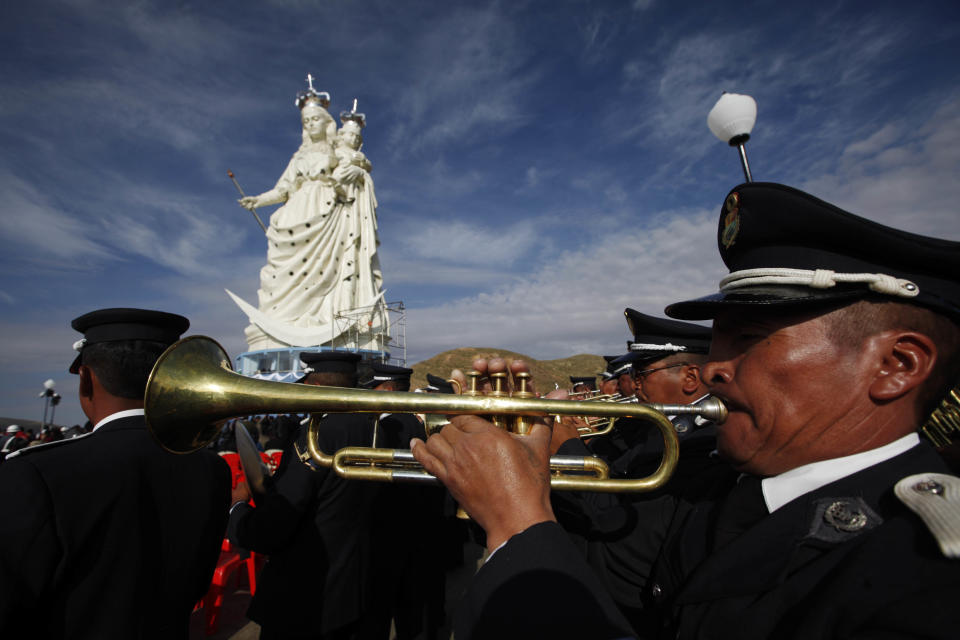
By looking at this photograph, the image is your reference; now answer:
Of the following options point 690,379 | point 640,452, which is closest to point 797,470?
point 640,452

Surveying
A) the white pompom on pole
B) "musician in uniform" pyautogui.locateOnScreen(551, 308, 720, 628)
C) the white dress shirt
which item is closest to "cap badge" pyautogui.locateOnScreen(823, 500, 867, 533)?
the white dress shirt

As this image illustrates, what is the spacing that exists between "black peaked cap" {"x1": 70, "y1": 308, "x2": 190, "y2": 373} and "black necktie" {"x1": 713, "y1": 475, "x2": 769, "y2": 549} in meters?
2.62

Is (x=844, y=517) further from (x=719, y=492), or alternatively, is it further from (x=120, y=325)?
(x=120, y=325)

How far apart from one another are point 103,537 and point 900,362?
9.14ft

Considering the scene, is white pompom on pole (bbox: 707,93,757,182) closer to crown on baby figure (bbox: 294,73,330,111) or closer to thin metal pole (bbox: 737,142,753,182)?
thin metal pole (bbox: 737,142,753,182)

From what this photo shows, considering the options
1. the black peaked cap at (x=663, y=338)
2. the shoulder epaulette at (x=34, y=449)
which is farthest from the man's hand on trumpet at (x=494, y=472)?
the black peaked cap at (x=663, y=338)

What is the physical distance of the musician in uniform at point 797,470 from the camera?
0.87 m

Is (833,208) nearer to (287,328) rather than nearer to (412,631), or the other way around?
(412,631)

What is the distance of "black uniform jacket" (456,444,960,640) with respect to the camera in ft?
2.60

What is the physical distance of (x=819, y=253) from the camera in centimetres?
141

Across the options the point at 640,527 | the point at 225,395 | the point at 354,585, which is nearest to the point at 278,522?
the point at 354,585

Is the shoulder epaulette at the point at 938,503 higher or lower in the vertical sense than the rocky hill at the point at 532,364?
lower

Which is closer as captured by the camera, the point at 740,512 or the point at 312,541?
the point at 740,512

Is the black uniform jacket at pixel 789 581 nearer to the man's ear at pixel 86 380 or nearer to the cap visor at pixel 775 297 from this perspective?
the cap visor at pixel 775 297
